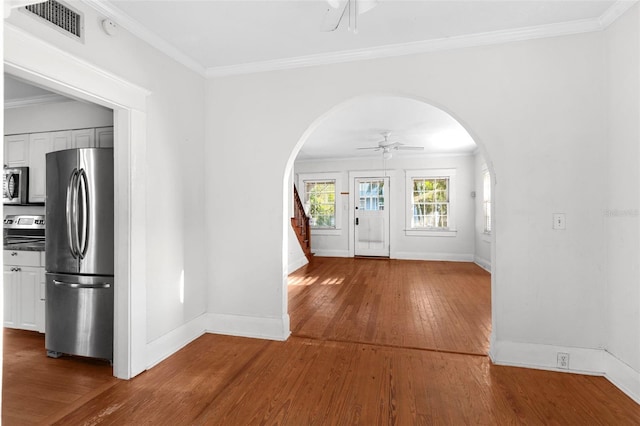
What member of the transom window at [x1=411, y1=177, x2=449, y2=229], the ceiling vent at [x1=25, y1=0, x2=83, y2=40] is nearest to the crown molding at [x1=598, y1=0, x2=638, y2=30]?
the ceiling vent at [x1=25, y1=0, x2=83, y2=40]

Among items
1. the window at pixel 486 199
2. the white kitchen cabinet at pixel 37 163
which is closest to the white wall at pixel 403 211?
the window at pixel 486 199

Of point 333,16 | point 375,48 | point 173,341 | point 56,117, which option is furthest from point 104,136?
point 375,48

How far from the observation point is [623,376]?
245cm

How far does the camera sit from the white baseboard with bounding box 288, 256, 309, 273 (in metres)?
7.00

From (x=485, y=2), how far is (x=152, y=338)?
3.70m

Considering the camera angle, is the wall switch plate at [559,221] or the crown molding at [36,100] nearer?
the wall switch plate at [559,221]

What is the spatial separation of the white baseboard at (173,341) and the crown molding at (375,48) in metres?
2.51

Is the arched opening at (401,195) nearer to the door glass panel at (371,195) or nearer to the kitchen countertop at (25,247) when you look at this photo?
the door glass panel at (371,195)

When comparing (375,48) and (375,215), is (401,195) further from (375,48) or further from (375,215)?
(375,48)

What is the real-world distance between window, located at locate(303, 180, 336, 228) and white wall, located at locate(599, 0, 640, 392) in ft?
21.8

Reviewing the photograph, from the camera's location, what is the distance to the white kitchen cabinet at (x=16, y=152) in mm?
3928

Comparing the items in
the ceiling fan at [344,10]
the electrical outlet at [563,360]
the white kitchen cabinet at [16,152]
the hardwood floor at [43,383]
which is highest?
the ceiling fan at [344,10]

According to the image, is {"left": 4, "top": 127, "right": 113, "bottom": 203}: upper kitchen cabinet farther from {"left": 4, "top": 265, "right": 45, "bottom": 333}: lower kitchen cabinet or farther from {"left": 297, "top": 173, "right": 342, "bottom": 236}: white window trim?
{"left": 297, "top": 173, "right": 342, "bottom": 236}: white window trim

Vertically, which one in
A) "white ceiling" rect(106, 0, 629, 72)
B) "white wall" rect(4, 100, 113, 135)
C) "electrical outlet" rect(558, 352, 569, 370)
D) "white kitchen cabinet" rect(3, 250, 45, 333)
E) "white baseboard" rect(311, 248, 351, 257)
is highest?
"white ceiling" rect(106, 0, 629, 72)
